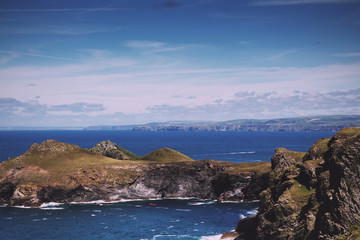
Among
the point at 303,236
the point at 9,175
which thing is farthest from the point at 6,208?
the point at 303,236

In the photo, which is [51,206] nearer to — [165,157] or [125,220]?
[125,220]

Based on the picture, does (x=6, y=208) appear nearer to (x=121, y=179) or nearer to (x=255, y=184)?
(x=121, y=179)

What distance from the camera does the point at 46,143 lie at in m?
126

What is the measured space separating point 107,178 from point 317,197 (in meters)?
77.9

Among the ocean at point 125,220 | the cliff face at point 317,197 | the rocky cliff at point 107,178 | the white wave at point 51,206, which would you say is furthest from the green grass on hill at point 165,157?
the cliff face at point 317,197

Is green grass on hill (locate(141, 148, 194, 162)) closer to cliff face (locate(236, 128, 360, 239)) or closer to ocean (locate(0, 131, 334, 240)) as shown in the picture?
ocean (locate(0, 131, 334, 240))

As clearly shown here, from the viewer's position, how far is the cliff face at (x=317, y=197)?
41.9 meters

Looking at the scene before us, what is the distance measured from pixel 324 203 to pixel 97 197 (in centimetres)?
7929

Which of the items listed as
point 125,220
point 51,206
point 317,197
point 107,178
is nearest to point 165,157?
point 107,178

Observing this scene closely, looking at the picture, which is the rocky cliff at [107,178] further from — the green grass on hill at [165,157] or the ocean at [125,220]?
the green grass on hill at [165,157]

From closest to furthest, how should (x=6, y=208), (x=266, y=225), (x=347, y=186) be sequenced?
(x=347, y=186), (x=266, y=225), (x=6, y=208)

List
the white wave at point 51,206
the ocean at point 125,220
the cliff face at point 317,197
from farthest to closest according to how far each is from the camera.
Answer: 1. the white wave at point 51,206
2. the ocean at point 125,220
3. the cliff face at point 317,197

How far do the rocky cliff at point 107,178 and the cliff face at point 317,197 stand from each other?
51262mm

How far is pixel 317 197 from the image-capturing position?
4744 centimetres
